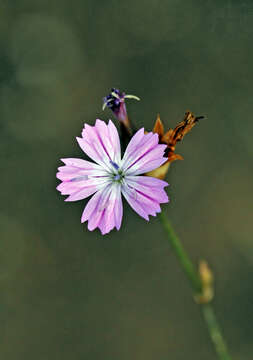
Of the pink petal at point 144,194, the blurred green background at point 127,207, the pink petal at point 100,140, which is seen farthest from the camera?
the blurred green background at point 127,207

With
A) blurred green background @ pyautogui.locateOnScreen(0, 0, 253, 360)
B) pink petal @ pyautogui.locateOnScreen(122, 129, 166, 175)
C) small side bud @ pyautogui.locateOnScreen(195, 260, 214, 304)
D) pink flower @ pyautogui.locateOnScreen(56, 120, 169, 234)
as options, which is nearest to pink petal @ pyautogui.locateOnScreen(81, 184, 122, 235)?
pink flower @ pyautogui.locateOnScreen(56, 120, 169, 234)

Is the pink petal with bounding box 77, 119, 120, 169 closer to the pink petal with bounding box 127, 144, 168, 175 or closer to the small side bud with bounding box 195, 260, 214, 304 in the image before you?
the pink petal with bounding box 127, 144, 168, 175

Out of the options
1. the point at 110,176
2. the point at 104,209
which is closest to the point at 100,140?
the point at 110,176

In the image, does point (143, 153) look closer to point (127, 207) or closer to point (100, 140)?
point (100, 140)

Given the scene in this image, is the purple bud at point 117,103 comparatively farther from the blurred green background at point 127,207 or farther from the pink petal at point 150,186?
Answer: the blurred green background at point 127,207

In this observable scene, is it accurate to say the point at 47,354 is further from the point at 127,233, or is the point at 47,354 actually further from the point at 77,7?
the point at 77,7

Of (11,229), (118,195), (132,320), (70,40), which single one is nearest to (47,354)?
(132,320)

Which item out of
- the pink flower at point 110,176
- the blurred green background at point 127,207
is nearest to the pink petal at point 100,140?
the pink flower at point 110,176
